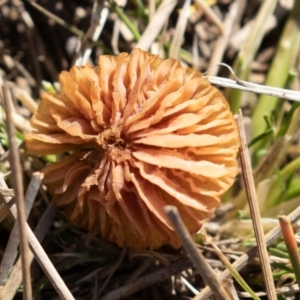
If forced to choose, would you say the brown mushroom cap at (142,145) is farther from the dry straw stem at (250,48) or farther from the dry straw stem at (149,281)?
the dry straw stem at (250,48)

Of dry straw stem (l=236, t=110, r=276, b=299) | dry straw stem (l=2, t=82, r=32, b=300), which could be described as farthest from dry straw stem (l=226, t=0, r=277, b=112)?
dry straw stem (l=2, t=82, r=32, b=300)

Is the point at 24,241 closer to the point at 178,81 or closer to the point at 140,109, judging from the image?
the point at 140,109

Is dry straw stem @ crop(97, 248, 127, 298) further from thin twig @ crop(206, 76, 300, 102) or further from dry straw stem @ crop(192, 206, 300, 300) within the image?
thin twig @ crop(206, 76, 300, 102)

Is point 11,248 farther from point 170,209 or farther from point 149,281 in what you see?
point 170,209

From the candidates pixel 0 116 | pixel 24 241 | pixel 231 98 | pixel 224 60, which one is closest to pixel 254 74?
pixel 224 60

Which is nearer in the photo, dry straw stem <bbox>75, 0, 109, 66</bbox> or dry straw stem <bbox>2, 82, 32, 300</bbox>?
dry straw stem <bbox>2, 82, 32, 300</bbox>

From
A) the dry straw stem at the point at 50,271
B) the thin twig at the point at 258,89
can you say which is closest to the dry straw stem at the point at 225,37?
the thin twig at the point at 258,89
